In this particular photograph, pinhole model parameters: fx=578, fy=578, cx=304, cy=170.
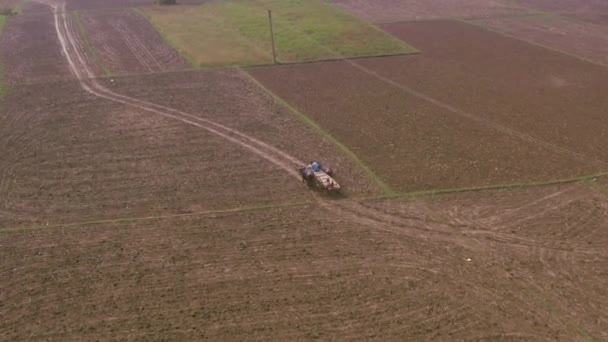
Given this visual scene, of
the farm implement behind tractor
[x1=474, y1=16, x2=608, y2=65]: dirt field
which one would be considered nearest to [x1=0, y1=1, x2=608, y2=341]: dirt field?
the farm implement behind tractor

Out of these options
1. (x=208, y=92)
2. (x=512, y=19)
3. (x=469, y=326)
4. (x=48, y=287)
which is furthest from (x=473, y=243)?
(x=512, y=19)

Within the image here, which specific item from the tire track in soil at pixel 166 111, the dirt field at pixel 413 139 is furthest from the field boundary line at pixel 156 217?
the dirt field at pixel 413 139

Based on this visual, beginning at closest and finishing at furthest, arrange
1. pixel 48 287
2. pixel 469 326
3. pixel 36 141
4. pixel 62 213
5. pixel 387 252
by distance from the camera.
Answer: pixel 469 326 < pixel 48 287 < pixel 387 252 < pixel 62 213 < pixel 36 141

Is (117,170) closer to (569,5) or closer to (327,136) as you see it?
(327,136)

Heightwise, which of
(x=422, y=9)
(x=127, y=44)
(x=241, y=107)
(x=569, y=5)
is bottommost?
(x=241, y=107)

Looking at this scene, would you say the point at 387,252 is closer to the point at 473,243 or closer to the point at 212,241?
the point at 473,243

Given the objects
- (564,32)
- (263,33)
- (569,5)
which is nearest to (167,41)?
(263,33)

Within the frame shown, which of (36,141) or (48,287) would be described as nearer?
(48,287)
